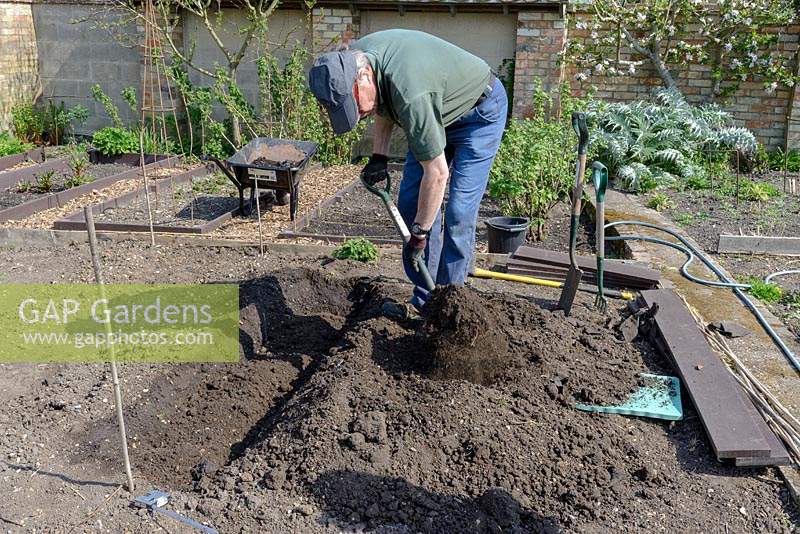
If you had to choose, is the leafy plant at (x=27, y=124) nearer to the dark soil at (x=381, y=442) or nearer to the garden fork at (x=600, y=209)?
the dark soil at (x=381, y=442)

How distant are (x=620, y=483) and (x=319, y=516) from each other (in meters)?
1.22

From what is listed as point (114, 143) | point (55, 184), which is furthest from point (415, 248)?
point (114, 143)

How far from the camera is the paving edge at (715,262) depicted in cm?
286

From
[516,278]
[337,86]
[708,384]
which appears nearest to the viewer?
[337,86]

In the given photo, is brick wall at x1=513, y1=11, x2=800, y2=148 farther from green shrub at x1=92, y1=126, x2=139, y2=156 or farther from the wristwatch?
the wristwatch

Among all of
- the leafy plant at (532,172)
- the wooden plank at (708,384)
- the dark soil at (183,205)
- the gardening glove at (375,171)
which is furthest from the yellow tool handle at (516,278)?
the dark soil at (183,205)

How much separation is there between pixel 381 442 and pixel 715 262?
3.73 metres

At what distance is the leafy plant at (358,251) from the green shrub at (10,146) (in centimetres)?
604

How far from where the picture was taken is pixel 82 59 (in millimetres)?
10992

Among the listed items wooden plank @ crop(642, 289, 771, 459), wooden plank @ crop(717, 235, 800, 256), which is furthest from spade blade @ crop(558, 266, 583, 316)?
wooden plank @ crop(717, 235, 800, 256)

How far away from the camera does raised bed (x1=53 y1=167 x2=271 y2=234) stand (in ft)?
20.8

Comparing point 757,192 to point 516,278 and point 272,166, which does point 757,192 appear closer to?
point 516,278

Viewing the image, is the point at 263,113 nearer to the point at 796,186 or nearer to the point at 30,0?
the point at 30,0

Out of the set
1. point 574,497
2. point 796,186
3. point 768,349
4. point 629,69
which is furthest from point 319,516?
point 629,69
